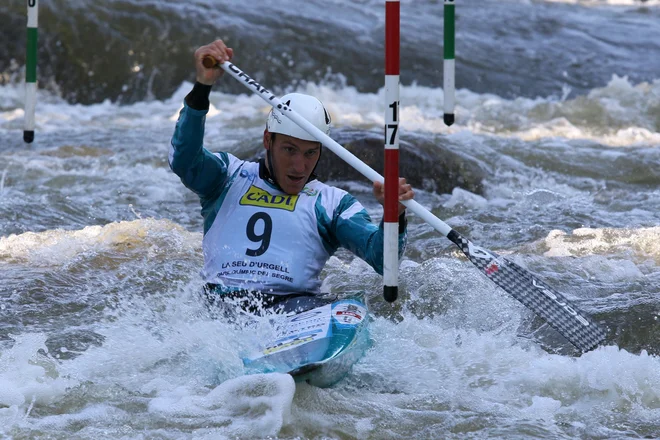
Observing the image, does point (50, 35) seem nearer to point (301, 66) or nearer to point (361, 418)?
point (301, 66)

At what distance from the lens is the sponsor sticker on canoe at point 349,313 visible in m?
3.97

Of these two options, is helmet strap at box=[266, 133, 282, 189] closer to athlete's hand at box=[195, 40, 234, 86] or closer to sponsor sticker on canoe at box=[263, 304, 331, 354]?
athlete's hand at box=[195, 40, 234, 86]

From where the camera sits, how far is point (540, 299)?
4.21 metres

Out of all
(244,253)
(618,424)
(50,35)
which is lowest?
(618,424)

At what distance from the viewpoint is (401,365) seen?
13.8ft

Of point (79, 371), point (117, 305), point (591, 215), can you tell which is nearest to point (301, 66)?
point (591, 215)

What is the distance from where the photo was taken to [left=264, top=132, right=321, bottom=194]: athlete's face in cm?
429

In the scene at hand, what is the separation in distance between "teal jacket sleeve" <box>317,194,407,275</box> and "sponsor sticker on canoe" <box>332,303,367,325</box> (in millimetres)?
188

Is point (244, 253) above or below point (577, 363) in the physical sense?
above

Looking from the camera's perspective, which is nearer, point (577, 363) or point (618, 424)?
point (618, 424)

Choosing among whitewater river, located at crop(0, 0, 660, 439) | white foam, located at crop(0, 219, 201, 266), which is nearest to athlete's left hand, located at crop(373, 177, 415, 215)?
whitewater river, located at crop(0, 0, 660, 439)

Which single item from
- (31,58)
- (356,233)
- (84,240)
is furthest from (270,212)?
(31,58)

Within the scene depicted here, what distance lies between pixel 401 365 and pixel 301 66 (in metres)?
10.4

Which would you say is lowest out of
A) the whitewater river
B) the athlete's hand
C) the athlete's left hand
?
the whitewater river
